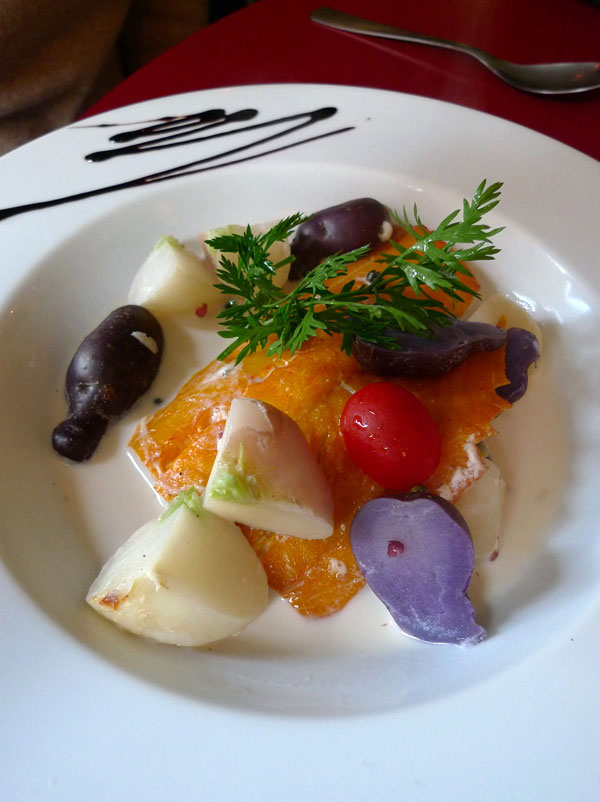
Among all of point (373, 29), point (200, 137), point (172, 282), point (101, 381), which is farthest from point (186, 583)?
point (373, 29)

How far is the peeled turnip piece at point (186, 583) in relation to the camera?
98cm

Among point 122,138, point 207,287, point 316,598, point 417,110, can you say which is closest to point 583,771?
point 316,598

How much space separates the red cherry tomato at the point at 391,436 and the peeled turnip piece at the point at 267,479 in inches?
3.9

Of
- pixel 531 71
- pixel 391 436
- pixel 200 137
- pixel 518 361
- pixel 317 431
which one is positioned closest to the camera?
pixel 391 436

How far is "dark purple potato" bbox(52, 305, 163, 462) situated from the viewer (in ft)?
4.32

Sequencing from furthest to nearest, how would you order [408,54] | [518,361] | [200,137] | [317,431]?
[408,54] < [200,137] < [518,361] < [317,431]

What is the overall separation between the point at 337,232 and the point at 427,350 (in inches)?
18.3

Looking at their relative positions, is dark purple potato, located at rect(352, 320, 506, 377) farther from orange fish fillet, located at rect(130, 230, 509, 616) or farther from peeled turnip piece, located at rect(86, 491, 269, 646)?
peeled turnip piece, located at rect(86, 491, 269, 646)

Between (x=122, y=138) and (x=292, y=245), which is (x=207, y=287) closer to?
(x=292, y=245)

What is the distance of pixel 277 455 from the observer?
1.04 m

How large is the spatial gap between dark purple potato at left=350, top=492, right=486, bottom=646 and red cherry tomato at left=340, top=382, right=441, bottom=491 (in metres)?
0.06

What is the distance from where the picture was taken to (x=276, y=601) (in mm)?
1155

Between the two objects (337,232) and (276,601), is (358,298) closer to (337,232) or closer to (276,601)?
(337,232)

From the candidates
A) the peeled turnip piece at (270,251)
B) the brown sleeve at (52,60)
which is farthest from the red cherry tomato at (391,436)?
the brown sleeve at (52,60)
